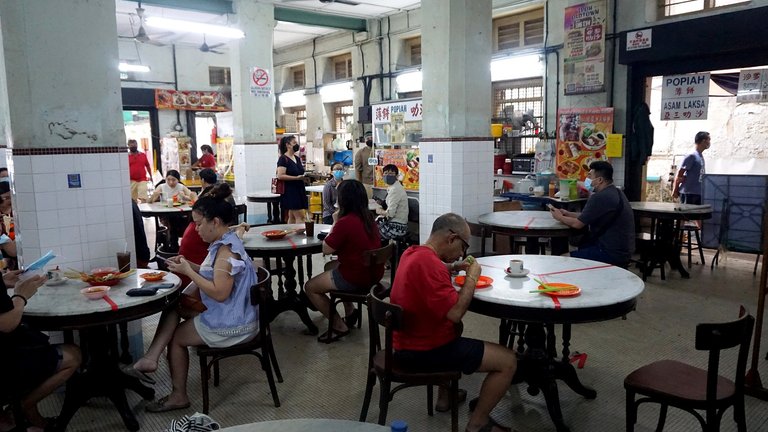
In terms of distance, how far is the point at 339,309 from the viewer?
18.5 feet

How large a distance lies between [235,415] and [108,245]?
165cm

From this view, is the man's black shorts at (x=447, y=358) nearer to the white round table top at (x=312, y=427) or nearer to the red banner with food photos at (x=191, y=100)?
the white round table top at (x=312, y=427)

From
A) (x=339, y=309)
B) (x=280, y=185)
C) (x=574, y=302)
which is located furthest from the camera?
(x=280, y=185)

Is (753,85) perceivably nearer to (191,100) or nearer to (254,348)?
(254,348)

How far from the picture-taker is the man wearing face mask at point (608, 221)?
4.97 metres

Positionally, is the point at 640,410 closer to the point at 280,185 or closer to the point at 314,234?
the point at 314,234

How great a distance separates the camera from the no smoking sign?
413 inches

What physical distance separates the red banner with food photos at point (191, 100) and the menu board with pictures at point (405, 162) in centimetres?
906

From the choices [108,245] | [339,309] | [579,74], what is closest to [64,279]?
[108,245]

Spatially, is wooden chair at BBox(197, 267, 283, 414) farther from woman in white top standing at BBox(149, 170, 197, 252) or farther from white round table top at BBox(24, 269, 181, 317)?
woman in white top standing at BBox(149, 170, 197, 252)

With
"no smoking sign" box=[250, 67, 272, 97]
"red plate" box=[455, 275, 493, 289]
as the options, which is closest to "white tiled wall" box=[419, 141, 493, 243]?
"red plate" box=[455, 275, 493, 289]

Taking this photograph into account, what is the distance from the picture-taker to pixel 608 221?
5.00 metres

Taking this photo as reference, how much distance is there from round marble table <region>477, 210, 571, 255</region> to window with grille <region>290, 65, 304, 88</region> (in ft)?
39.1

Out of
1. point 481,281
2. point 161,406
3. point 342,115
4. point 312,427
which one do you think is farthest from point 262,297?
point 342,115
